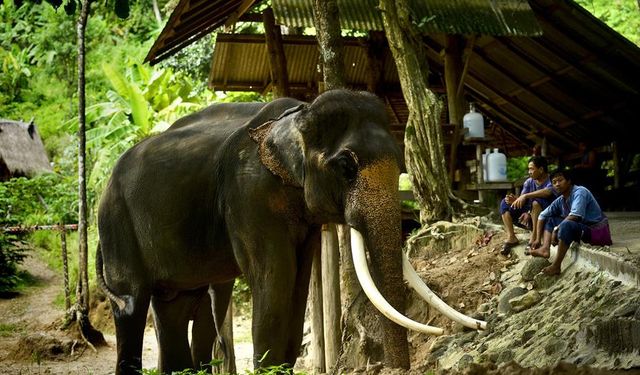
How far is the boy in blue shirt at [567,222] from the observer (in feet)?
22.9

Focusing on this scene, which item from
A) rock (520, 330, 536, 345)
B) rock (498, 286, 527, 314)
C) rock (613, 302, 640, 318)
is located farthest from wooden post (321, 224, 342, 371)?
rock (613, 302, 640, 318)

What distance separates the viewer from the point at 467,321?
5090 millimetres

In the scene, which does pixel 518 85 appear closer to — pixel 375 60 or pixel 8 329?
pixel 375 60

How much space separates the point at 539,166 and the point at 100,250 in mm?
3949

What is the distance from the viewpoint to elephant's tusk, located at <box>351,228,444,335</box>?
16.5 ft

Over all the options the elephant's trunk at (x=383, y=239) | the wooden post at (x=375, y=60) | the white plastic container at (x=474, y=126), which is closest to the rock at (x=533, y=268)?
the elephant's trunk at (x=383, y=239)

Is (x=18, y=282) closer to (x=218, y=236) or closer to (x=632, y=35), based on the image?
(x=218, y=236)

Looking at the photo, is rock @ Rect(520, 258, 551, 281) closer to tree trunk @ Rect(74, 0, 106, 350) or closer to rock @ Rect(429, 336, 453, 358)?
rock @ Rect(429, 336, 453, 358)

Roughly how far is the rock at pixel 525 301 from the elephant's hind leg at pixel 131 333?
9.52 feet

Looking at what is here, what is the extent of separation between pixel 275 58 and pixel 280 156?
581cm

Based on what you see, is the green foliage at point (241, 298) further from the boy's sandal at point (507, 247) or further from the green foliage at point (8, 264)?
the boy's sandal at point (507, 247)

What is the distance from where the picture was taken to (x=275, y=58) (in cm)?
1180

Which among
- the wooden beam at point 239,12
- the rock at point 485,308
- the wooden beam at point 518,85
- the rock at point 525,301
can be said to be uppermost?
the wooden beam at point 239,12

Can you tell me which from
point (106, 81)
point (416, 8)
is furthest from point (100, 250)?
point (106, 81)
